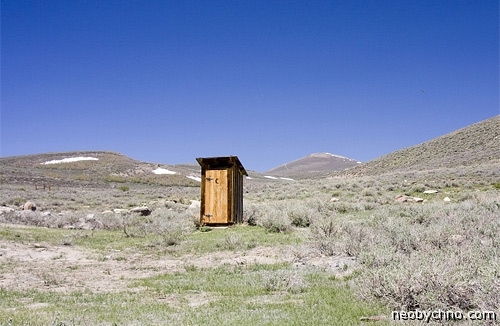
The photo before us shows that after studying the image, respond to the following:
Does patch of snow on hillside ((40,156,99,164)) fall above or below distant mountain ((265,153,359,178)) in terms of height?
below

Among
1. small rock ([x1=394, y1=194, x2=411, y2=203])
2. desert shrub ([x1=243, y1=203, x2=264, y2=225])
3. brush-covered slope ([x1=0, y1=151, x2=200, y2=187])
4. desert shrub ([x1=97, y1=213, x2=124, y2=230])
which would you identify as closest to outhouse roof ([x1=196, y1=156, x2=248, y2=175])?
desert shrub ([x1=243, y1=203, x2=264, y2=225])

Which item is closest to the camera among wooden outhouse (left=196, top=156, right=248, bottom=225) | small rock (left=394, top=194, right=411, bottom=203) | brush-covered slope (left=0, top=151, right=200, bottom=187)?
wooden outhouse (left=196, top=156, right=248, bottom=225)

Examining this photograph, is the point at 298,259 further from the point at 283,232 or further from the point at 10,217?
the point at 10,217

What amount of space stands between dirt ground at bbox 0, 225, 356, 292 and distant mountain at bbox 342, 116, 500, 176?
32.4 metres

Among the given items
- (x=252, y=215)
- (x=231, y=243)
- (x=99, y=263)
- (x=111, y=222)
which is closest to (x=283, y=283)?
(x=231, y=243)

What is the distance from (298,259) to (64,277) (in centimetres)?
492

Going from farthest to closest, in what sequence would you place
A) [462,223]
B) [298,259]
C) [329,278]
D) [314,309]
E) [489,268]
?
[462,223], [298,259], [329,278], [314,309], [489,268]

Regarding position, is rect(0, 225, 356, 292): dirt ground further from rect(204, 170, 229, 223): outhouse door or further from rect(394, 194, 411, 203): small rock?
rect(394, 194, 411, 203): small rock

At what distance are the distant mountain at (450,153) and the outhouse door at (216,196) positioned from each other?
28.0 meters

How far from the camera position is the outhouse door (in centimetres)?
1722

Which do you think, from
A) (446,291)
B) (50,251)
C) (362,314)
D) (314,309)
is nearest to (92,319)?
(314,309)

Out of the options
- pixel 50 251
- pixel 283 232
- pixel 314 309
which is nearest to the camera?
pixel 314 309

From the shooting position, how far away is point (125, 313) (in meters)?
5.41

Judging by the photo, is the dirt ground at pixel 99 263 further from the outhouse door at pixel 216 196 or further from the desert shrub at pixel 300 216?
the outhouse door at pixel 216 196
